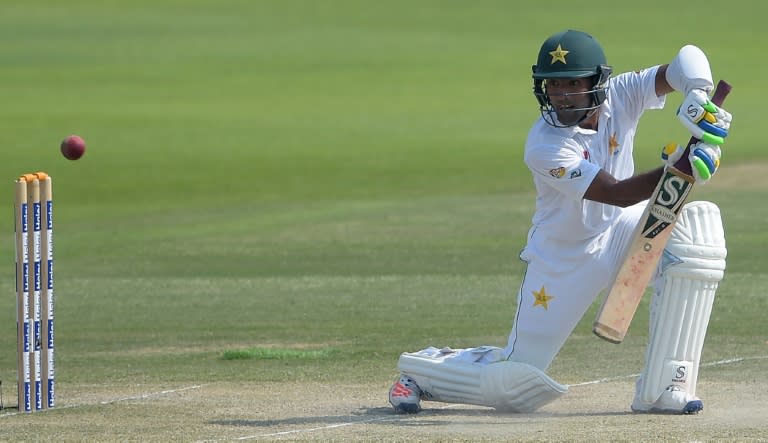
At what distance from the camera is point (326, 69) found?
36.5 m

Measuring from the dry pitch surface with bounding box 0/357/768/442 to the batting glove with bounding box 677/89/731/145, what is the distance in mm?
1114

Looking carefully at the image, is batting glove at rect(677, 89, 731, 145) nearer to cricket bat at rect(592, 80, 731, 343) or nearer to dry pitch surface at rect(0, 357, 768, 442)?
cricket bat at rect(592, 80, 731, 343)

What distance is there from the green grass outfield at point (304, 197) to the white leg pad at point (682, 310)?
7.3 inches

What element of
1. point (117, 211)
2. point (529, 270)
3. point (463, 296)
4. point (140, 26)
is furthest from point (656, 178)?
point (140, 26)

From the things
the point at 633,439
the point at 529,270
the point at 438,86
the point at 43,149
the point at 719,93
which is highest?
the point at 438,86

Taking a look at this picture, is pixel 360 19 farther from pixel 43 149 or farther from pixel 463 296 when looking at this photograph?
pixel 463 296

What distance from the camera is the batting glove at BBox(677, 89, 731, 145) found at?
5609mm

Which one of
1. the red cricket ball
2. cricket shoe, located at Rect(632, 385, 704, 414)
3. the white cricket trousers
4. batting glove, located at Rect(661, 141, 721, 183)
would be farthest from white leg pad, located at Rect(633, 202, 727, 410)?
the red cricket ball

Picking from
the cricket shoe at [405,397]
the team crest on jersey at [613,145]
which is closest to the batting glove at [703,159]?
the team crest on jersey at [613,145]

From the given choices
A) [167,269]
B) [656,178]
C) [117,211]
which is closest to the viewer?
[656,178]

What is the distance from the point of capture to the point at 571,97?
6059 mm

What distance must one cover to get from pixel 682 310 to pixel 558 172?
2.48 feet

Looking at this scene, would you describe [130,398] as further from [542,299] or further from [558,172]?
[558,172]

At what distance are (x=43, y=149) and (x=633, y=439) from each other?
21.4 metres
